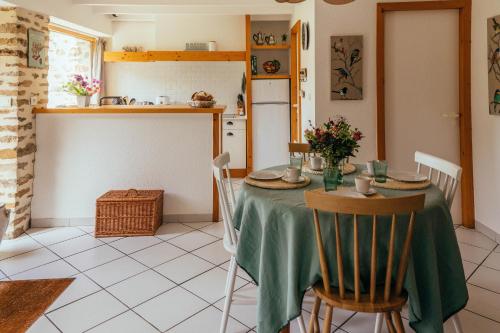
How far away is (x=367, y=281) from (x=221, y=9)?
4594 mm

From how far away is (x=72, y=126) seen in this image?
11.9 feet

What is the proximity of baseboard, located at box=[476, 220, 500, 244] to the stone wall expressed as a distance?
174 inches

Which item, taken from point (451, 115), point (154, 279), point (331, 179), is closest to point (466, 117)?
point (451, 115)

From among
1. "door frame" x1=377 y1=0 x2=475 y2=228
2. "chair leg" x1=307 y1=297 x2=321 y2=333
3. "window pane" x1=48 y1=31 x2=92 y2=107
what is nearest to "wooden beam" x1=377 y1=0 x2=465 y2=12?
"door frame" x1=377 y1=0 x2=475 y2=228

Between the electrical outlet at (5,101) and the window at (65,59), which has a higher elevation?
the window at (65,59)

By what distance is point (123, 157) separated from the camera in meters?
3.72

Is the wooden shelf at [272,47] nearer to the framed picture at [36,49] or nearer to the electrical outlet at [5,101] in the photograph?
the framed picture at [36,49]

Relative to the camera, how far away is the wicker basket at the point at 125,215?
3.37 m

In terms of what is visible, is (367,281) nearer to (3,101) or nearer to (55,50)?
(3,101)

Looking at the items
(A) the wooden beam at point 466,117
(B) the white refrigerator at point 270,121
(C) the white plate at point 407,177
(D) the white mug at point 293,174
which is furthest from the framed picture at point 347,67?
(B) the white refrigerator at point 270,121

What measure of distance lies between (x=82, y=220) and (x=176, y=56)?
3.27m

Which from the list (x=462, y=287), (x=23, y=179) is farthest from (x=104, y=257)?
(x=462, y=287)

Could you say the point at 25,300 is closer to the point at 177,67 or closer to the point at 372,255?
the point at 372,255

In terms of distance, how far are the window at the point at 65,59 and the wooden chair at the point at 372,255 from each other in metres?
4.33
